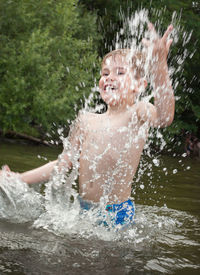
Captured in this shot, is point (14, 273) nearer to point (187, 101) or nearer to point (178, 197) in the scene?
point (178, 197)

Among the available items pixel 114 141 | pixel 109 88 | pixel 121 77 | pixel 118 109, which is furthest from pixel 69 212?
pixel 121 77

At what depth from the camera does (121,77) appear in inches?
150

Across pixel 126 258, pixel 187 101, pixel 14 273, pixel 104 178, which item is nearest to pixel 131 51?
pixel 104 178

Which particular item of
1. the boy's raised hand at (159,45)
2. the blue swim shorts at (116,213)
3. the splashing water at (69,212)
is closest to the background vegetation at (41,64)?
the splashing water at (69,212)

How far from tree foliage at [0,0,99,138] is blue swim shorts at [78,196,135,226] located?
11.3 m

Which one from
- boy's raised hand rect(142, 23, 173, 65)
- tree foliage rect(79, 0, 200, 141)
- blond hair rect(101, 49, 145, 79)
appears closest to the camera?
boy's raised hand rect(142, 23, 173, 65)

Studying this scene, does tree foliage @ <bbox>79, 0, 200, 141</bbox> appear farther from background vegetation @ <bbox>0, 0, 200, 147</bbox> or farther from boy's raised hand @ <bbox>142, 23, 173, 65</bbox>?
boy's raised hand @ <bbox>142, 23, 173, 65</bbox>

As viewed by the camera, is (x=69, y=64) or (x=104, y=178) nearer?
(x=104, y=178)

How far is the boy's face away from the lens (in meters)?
3.80

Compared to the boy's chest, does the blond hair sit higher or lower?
higher

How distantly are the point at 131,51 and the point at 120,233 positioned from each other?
5.40 feet

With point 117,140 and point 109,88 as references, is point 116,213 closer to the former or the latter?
point 117,140

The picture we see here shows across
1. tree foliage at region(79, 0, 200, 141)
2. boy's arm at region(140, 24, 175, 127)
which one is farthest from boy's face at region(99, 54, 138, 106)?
tree foliage at region(79, 0, 200, 141)

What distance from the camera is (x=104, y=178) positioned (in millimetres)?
3750
